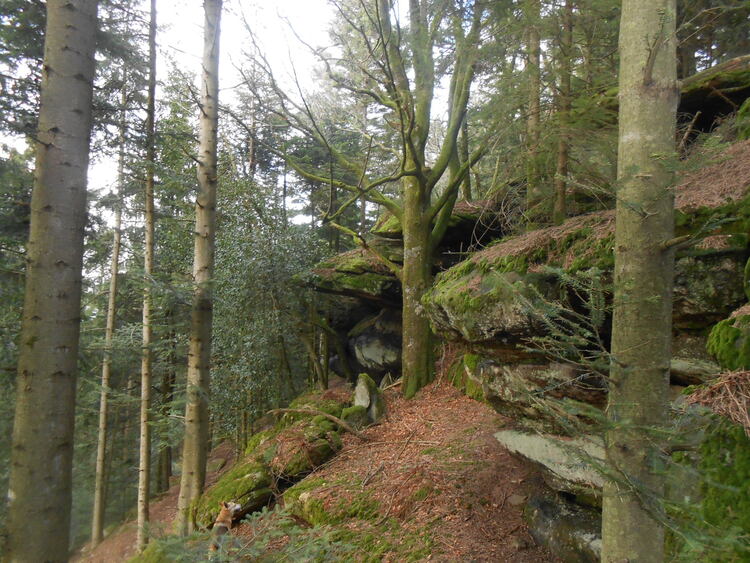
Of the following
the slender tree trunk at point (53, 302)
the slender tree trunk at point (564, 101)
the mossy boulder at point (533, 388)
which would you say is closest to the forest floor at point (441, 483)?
the mossy boulder at point (533, 388)

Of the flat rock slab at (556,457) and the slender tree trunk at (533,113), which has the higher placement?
the slender tree trunk at (533,113)

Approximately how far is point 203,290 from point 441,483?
4.03 m

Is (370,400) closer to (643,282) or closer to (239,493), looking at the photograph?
(239,493)

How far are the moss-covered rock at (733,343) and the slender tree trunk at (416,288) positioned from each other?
612cm

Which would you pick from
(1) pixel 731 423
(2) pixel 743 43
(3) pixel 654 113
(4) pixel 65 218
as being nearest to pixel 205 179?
(4) pixel 65 218

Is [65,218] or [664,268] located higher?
[65,218]

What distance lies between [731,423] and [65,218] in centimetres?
410

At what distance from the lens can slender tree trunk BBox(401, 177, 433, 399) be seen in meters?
8.65

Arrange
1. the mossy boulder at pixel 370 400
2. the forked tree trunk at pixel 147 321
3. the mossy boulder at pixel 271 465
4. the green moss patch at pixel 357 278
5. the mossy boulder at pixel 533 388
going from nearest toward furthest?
the mossy boulder at pixel 533 388
the mossy boulder at pixel 271 465
the mossy boulder at pixel 370 400
the forked tree trunk at pixel 147 321
the green moss patch at pixel 357 278

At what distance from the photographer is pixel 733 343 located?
7.97 feet

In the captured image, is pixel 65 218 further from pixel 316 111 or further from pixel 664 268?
pixel 316 111

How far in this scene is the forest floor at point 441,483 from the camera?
13.8 feet

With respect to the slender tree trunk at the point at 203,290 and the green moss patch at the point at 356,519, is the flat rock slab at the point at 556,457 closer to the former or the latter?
the green moss patch at the point at 356,519

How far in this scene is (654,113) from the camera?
6.77 feet
